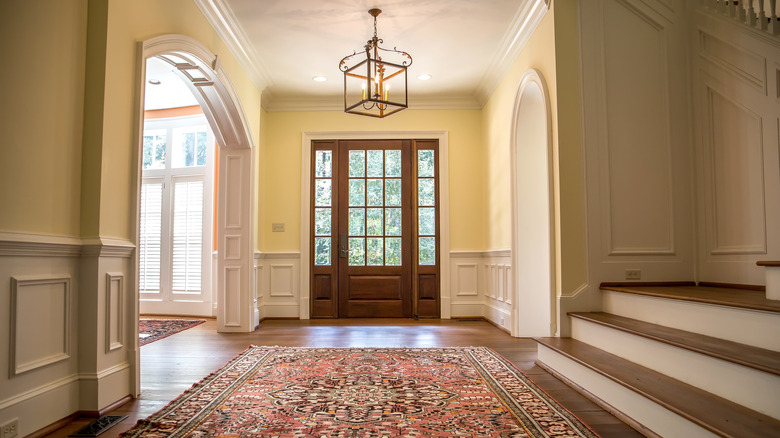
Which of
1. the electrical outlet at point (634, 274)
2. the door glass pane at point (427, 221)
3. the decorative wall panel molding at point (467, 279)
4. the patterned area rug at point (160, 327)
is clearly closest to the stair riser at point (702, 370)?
the electrical outlet at point (634, 274)

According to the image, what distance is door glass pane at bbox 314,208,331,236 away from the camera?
691cm

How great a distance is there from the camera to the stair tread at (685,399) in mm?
1842

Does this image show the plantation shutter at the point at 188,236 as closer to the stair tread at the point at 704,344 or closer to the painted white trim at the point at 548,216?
the painted white trim at the point at 548,216

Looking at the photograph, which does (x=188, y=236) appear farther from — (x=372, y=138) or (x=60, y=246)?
(x=60, y=246)

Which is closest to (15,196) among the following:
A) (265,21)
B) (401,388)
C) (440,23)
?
(401,388)

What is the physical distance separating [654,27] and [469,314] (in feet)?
13.5

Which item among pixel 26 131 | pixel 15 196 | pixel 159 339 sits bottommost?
pixel 159 339

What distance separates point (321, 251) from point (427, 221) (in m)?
1.52

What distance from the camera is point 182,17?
384cm

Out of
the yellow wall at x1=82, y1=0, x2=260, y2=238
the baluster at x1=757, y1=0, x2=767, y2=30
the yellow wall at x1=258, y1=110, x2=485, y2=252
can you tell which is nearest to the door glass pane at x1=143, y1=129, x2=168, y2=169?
the yellow wall at x1=258, y1=110, x2=485, y2=252

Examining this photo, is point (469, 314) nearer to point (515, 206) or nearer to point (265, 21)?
point (515, 206)

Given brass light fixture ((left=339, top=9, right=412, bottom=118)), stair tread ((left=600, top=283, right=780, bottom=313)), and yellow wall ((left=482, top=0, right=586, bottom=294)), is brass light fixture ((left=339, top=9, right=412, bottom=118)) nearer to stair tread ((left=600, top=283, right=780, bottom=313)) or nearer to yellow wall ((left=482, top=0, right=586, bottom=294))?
yellow wall ((left=482, top=0, right=586, bottom=294))

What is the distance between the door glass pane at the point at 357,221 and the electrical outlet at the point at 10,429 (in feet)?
15.9

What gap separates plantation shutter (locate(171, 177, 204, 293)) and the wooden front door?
1652 millimetres
